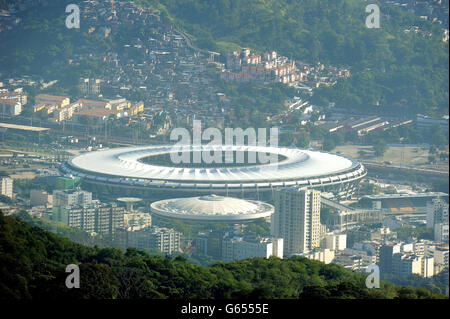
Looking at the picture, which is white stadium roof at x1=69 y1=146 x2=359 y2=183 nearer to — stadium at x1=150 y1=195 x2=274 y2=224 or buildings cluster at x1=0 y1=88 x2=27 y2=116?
stadium at x1=150 y1=195 x2=274 y2=224

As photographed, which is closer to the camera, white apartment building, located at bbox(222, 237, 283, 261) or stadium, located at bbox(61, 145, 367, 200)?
white apartment building, located at bbox(222, 237, 283, 261)

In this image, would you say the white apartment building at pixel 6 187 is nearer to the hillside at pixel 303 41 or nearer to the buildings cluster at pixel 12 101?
the buildings cluster at pixel 12 101

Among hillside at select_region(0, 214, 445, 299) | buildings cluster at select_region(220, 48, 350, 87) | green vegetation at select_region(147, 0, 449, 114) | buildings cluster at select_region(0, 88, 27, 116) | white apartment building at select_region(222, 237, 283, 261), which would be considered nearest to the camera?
hillside at select_region(0, 214, 445, 299)

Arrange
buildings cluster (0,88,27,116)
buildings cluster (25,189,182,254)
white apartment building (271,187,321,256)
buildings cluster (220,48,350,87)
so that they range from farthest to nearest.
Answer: buildings cluster (220,48,350,87)
buildings cluster (0,88,27,116)
white apartment building (271,187,321,256)
buildings cluster (25,189,182,254)

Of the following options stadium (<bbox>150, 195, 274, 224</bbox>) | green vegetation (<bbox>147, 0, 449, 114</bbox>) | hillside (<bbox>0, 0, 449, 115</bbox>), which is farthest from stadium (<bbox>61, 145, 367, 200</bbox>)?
green vegetation (<bbox>147, 0, 449, 114</bbox>)

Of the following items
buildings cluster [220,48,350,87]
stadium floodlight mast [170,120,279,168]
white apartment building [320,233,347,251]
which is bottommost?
white apartment building [320,233,347,251]

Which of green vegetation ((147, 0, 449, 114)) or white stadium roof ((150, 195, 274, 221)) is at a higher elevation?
green vegetation ((147, 0, 449, 114))

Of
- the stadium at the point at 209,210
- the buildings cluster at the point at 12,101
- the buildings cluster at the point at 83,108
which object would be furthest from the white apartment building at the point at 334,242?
the buildings cluster at the point at 12,101
